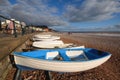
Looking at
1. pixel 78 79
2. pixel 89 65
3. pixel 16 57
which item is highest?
pixel 16 57

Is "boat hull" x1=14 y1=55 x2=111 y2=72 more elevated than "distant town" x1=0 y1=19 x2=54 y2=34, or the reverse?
"distant town" x1=0 y1=19 x2=54 y2=34

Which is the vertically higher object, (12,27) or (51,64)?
(12,27)

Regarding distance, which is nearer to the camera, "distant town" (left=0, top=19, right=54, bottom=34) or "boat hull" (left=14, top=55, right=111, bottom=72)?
"boat hull" (left=14, top=55, right=111, bottom=72)

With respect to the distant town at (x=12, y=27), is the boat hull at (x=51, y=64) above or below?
below

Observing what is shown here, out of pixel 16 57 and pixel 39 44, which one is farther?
pixel 39 44

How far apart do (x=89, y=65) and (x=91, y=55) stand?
4.66 ft

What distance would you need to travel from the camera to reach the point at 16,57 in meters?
4.05

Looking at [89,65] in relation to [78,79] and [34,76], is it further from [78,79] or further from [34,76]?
[34,76]

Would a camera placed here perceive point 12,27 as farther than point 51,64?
Yes

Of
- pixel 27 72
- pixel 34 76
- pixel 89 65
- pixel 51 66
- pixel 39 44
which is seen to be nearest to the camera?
pixel 51 66

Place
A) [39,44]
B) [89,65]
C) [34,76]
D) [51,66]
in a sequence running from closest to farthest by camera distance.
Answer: [51,66], [89,65], [34,76], [39,44]

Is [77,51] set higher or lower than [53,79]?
higher

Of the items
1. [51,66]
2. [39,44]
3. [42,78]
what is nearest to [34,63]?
[51,66]

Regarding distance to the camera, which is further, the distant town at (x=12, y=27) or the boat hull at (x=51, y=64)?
the distant town at (x=12, y=27)
